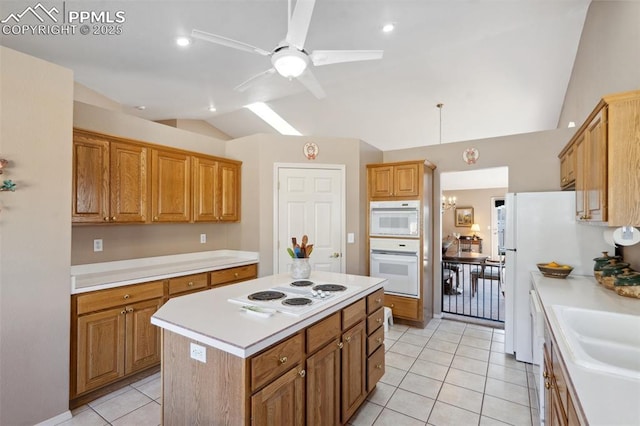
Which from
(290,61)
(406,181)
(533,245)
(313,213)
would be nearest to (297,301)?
(290,61)

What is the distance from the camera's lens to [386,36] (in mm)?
3092

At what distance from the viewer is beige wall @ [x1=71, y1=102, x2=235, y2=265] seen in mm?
2857

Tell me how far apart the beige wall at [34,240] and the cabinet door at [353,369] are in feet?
6.70

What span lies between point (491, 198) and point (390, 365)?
8.83 meters

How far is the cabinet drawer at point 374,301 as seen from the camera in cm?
225

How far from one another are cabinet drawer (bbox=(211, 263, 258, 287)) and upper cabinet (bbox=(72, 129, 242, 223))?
704 mm

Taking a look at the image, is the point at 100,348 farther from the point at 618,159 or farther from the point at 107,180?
the point at 618,159

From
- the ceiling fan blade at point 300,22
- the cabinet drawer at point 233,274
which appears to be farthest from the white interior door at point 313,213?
the ceiling fan blade at point 300,22

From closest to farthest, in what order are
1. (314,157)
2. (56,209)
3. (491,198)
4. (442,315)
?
(56,209) < (314,157) < (442,315) < (491,198)

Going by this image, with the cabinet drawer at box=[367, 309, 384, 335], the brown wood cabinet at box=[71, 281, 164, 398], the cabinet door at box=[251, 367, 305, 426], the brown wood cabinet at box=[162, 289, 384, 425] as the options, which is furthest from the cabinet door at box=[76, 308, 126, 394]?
the cabinet drawer at box=[367, 309, 384, 335]

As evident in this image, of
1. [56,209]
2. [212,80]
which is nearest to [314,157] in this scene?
[212,80]

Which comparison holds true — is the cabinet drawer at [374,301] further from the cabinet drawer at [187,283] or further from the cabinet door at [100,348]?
the cabinet door at [100,348]

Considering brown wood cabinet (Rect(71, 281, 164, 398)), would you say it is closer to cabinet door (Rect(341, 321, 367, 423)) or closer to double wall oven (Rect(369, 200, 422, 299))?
cabinet door (Rect(341, 321, 367, 423))

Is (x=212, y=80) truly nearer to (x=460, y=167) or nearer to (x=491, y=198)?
(x=460, y=167)
